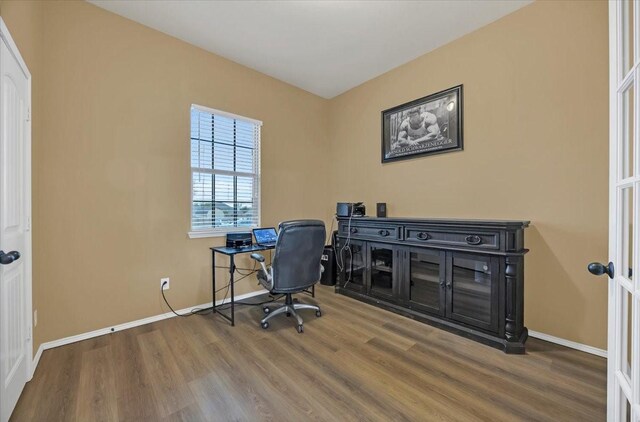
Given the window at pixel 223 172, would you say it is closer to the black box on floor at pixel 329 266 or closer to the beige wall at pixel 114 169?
the beige wall at pixel 114 169

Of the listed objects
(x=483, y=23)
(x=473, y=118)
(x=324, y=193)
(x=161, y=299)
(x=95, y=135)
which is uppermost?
(x=483, y=23)

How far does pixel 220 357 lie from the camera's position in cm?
203

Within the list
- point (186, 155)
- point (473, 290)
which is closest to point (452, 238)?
point (473, 290)

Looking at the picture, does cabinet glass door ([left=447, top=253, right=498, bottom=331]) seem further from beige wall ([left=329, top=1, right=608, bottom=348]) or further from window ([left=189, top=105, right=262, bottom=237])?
window ([left=189, top=105, right=262, bottom=237])

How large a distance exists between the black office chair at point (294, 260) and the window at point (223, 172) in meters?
0.93

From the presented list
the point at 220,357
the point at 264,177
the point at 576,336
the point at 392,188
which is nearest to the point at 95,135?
the point at 264,177

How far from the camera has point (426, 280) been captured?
2648mm

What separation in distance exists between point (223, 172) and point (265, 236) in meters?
0.91

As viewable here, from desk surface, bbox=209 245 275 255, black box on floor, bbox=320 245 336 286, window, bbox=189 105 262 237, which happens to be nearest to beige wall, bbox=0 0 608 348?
window, bbox=189 105 262 237

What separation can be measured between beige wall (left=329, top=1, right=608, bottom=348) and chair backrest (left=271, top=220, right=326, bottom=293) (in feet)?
4.62

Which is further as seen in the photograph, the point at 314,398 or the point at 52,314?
the point at 52,314

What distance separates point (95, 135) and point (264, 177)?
5.68 ft

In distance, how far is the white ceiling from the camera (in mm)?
2357

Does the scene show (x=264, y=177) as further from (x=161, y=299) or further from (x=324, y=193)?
(x=161, y=299)
